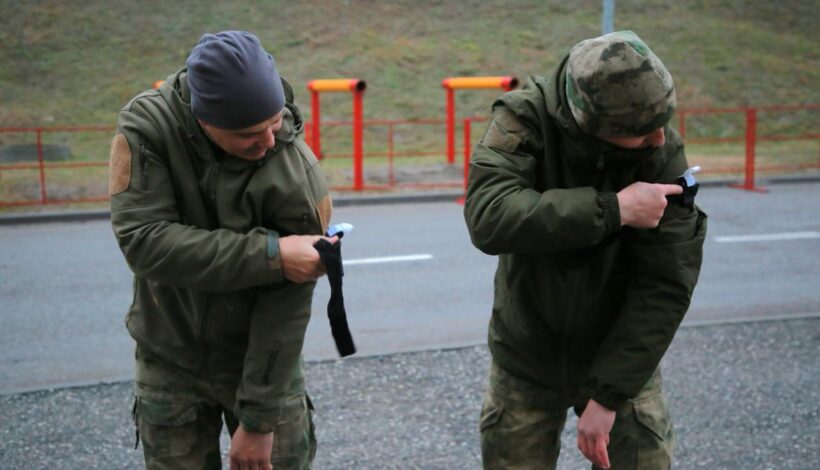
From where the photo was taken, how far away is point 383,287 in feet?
27.2

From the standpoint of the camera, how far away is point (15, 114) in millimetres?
19062

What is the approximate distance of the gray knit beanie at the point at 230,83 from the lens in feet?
7.82

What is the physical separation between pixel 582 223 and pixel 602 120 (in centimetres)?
26

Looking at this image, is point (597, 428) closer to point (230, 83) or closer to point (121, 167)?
point (230, 83)

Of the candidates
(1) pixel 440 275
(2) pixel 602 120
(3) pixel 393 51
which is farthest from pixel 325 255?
(3) pixel 393 51

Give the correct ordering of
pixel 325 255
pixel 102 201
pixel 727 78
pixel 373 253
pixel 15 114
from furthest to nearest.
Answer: pixel 727 78 → pixel 15 114 → pixel 102 201 → pixel 373 253 → pixel 325 255

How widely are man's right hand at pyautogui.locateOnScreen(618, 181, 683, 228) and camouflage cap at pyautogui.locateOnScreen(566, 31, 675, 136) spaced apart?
0.50ft

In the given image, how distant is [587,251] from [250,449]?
1060mm

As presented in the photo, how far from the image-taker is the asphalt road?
6328 mm

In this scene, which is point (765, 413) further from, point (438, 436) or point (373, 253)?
point (373, 253)

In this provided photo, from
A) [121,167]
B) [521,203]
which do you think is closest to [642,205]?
[521,203]

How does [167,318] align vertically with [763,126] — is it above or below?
above

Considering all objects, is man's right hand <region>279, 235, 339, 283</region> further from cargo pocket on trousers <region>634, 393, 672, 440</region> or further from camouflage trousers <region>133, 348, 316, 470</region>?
cargo pocket on trousers <region>634, 393, 672, 440</region>

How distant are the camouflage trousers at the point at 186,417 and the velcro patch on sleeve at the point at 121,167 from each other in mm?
536
